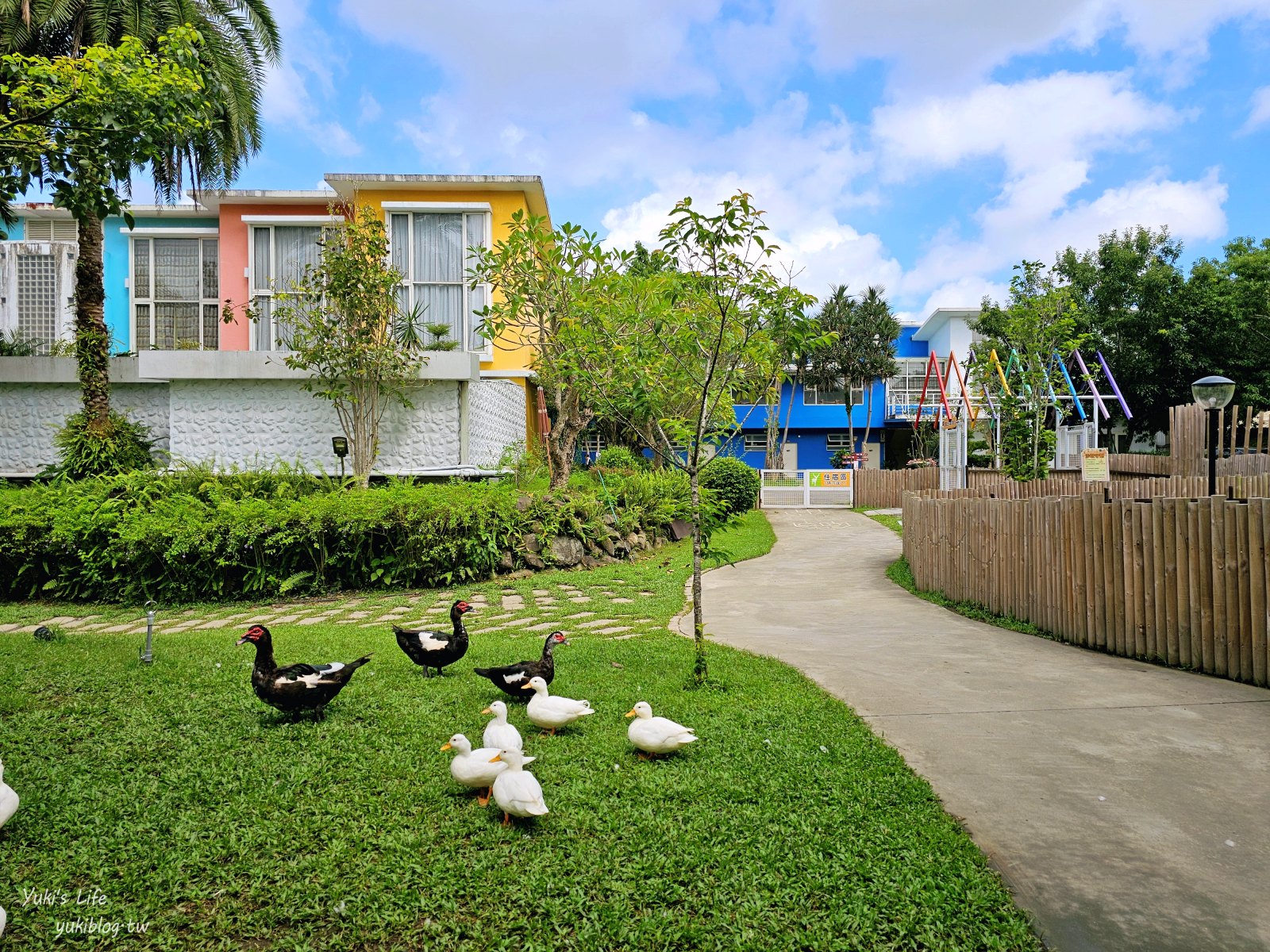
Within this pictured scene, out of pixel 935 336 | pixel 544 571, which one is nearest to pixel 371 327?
pixel 544 571

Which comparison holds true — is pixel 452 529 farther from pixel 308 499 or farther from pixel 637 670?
pixel 637 670

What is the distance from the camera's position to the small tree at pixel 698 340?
5.32 meters

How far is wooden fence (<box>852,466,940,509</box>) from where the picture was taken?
979 inches

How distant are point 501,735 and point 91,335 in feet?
43.3

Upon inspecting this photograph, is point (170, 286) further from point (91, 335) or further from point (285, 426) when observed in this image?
point (285, 426)

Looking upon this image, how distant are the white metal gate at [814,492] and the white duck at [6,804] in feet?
73.1

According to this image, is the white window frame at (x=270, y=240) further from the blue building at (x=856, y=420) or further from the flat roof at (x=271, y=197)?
the blue building at (x=856, y=420)

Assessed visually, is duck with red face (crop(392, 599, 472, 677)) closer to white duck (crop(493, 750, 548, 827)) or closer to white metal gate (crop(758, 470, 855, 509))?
white duck (crop(493, 750, 548, 827))

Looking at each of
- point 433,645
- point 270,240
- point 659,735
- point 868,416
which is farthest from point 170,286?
point 868,416

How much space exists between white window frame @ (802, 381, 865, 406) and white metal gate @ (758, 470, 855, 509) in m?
17.3

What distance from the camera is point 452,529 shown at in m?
10.2

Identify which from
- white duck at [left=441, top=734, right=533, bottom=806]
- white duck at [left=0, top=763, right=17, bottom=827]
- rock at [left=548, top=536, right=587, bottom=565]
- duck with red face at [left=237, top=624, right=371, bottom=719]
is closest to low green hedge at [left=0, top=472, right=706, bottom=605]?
rock at [left=548, top=536, right=587, bottom=565]

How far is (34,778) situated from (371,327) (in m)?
11.1

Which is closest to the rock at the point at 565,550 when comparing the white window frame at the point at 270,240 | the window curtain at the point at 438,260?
the window curtain at the point at 438,260
